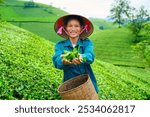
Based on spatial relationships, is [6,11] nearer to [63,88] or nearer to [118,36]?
[118,36]

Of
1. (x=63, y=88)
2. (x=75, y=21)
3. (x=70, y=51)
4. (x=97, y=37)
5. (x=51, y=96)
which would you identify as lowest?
(x=97, y=37)

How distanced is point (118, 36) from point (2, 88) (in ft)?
149

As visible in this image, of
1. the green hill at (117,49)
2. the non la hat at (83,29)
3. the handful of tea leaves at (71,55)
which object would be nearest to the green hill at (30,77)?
the non la hat at (83,29)

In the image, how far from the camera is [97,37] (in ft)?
174

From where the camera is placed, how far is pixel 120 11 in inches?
2598

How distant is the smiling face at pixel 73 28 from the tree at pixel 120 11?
55801 millimetres

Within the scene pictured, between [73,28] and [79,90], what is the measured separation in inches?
42.6

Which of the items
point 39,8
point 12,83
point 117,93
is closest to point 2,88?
point 12,83

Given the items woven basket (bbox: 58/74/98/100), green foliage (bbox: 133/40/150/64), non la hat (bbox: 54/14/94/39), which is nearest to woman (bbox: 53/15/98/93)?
non la hat (bbox: 54/14/94/39)

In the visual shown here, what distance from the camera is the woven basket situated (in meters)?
5.56

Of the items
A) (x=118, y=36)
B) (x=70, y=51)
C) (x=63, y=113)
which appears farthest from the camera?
(x=118, y=36)

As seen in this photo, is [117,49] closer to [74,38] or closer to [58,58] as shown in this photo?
[74,38]

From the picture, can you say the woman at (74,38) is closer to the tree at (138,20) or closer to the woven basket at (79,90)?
the woven basket at (79,90)

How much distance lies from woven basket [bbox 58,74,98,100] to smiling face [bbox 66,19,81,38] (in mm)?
650
